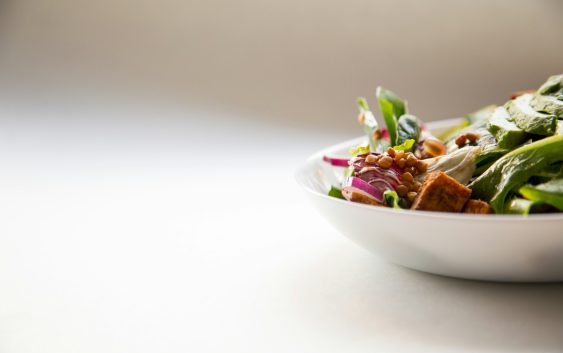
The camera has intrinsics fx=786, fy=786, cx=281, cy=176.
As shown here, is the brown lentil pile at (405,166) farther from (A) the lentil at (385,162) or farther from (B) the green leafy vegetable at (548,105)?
(B) the green leafy vegetable at (548,105)

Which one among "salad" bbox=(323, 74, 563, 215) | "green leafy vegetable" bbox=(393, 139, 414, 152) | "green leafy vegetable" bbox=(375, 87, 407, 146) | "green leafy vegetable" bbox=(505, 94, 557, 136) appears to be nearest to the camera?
"salad" bbox=(323, 74, 563, 215)

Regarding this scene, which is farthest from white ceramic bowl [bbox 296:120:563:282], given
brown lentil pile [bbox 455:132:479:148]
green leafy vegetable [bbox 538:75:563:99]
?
green leafy vegetable [bbox 538:75:563:99]

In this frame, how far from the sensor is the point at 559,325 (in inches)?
52.4

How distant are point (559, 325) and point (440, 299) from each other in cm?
22

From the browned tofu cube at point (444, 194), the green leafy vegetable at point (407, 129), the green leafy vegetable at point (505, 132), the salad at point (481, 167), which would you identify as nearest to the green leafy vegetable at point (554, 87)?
the salad at point (481, 167)

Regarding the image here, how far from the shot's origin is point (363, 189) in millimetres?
1538

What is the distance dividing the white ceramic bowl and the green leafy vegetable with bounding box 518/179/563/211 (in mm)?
67

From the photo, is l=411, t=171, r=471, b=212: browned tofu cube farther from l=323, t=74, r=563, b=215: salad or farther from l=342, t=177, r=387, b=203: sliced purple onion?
l=342, t=177, r=387, b=203: sliced purple onion

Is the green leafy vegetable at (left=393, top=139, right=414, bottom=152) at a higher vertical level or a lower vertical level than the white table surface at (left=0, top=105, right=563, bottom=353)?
higher

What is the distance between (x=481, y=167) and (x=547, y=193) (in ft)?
0.90

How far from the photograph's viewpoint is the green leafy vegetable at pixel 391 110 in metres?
1.95

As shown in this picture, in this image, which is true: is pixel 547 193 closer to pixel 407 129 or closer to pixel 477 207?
pixel 477 207

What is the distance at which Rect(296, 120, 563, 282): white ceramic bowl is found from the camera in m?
1.27

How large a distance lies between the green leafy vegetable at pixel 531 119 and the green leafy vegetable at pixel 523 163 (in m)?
0.09
